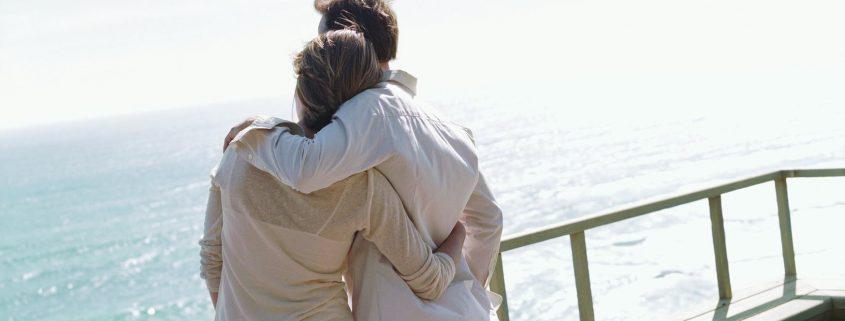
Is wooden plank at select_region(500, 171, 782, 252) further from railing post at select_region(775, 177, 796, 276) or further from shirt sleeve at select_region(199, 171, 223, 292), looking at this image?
shirt sleeve at select_region(199, 171, 223, 292)

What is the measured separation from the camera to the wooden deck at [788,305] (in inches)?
134

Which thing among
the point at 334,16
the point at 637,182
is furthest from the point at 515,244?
the point at 637,182

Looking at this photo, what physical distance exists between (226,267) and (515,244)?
4.33ft

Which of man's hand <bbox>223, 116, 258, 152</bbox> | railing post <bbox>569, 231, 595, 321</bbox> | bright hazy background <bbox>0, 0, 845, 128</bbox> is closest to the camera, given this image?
man's hand <bbox>223, 116, 258, 152</bbox>

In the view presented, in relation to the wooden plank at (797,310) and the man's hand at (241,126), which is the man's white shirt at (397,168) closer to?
the man's hand at (241,126)

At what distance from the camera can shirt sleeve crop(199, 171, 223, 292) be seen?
1483 mm

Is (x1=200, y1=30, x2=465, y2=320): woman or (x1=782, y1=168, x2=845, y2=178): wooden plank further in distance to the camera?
(x1=782, y1=168, x2=845, y2=178): wooden plank

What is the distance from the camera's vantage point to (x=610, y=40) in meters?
108

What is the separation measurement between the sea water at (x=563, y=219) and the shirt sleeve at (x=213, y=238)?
230 centimetres

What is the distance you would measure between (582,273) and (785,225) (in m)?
1.19

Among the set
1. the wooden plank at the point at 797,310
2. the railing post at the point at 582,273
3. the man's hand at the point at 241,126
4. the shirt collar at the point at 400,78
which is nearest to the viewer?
the man's hand at the point at 241,126

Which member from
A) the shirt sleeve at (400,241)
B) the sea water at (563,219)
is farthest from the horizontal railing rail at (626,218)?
the shirt sleeve at (400,241)

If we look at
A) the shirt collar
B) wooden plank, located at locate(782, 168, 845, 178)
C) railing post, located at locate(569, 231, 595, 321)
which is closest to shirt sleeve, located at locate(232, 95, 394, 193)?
the shirt collar

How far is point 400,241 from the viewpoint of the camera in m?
1.42
